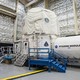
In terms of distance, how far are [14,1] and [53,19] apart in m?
10.3

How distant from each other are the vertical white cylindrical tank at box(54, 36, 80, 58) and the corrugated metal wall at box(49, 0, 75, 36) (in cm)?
375

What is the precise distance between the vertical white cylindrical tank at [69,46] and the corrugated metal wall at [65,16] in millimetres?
3755

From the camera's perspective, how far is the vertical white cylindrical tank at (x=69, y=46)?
9.01 m

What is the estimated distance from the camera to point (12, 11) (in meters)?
18.1

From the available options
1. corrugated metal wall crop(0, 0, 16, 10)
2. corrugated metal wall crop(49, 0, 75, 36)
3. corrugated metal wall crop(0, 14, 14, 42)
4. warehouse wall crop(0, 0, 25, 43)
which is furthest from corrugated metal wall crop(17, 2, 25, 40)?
corrugated metal wall crop(49, 0, 75, 36)

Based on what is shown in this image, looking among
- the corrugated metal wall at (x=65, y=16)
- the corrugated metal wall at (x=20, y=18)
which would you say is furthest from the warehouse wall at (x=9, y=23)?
the corrugated metal wall at (x=65, y=16)

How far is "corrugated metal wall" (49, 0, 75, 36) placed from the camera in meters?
13.5

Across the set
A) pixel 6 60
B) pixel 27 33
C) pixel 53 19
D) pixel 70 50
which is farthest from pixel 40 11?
pixel 6 60

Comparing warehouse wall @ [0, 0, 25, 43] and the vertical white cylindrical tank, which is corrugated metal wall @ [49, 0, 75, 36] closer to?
the vertical white cylindrical tank

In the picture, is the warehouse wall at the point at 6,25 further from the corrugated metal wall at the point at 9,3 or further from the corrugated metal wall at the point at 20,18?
the corrugated metal wall at the point at 20,18

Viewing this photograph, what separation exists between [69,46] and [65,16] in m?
6.02

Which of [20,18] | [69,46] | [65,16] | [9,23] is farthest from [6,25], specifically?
[69,46]

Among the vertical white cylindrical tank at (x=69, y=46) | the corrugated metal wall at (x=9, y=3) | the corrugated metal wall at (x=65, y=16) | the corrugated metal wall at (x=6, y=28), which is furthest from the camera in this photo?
the corrugated metal wall at (x=9, y=3)

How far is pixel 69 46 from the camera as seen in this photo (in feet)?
30.7
